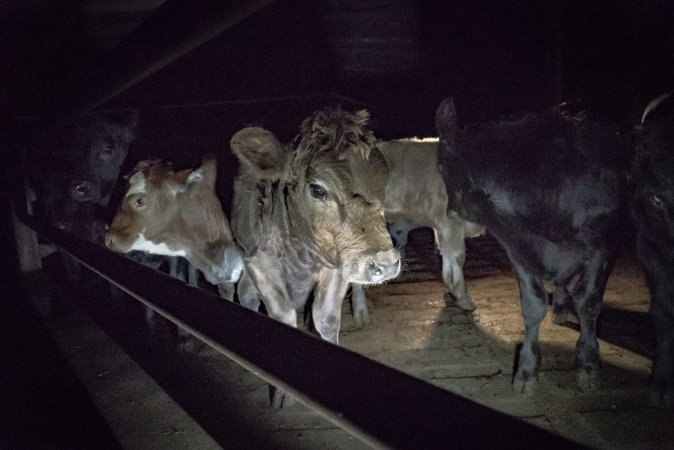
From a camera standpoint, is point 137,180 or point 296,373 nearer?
point 296,373

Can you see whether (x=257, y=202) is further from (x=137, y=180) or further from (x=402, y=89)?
(x=402, y=89)

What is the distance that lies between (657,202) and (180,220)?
358cm

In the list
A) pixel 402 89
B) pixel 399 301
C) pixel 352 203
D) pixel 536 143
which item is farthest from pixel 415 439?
pixel 402 89

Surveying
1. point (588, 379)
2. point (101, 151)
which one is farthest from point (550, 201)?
point (101, 151)

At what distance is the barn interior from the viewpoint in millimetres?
3094

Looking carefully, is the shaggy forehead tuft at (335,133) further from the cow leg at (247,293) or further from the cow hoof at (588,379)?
the cow hoof at (588,379)

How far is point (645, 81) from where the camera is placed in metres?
6.27

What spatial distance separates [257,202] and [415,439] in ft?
9.42

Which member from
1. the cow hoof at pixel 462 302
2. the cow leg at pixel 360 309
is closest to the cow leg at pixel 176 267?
the cow leg at pixel 360 309

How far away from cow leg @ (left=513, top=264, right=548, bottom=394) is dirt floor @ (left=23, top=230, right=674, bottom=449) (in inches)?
3.7

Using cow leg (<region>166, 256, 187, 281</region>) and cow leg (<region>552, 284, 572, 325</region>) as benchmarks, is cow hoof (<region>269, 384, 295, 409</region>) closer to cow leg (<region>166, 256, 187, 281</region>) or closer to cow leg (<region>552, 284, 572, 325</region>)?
cow leg (<region>166, 256, 187, 281</region>)

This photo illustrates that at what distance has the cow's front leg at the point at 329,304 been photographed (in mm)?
3527

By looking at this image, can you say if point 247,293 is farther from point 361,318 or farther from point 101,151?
point 101,151

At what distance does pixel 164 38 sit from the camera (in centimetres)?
278
